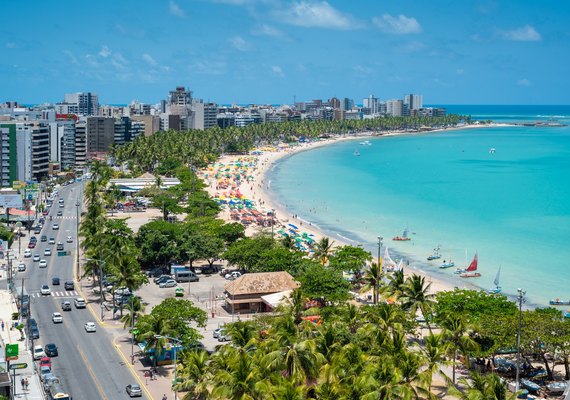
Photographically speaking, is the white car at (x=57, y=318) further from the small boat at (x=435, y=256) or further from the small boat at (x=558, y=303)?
the small boat at (x=435, y=256)

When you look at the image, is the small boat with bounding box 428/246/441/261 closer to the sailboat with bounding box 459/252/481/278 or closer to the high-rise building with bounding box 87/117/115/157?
the sailboat with bounding box 459/252/481/278

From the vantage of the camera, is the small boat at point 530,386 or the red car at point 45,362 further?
the red car at point 45,362

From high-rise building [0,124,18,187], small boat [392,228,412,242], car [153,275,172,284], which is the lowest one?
car [153,275,172,284]

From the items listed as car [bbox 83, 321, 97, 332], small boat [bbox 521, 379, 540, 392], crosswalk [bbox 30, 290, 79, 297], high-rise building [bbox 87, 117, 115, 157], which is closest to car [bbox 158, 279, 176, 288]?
crosswalk [bbox 30, 290, 79, 297]

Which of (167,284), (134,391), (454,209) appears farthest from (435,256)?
(134,391)

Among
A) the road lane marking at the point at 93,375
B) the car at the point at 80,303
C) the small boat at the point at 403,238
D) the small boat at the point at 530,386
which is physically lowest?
the road lane marking at the point at 93,375

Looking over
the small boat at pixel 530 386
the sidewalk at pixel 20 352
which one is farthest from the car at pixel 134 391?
the small boat at pixel 530 386

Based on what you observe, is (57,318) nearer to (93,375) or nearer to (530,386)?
(93,375)
